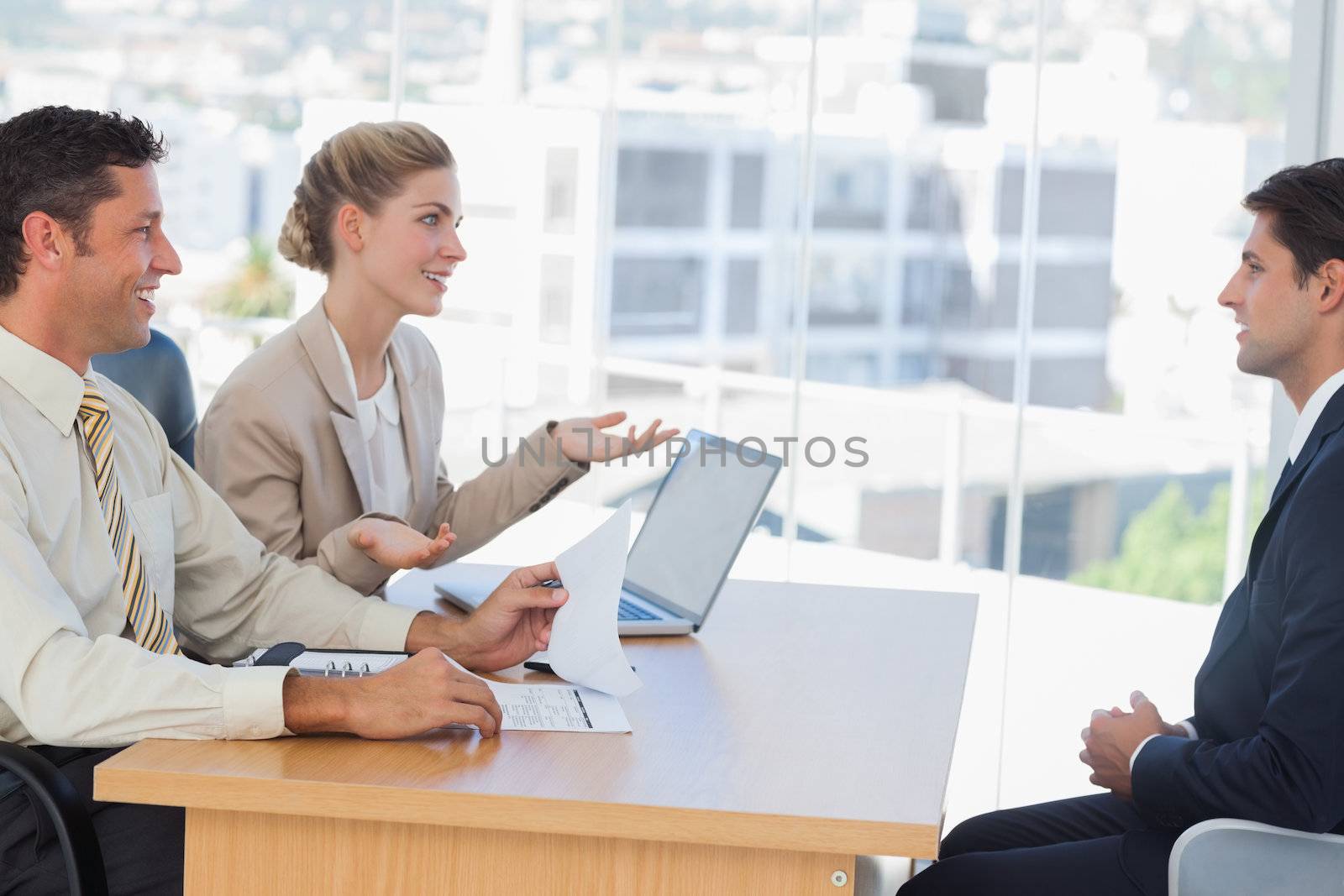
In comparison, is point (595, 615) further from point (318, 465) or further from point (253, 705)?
point (318, 465)

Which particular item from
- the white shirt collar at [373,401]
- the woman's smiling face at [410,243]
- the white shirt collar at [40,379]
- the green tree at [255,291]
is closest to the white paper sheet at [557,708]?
the white shirt collar at [40,379]

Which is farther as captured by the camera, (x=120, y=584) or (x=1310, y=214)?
(x=1310, y=214)

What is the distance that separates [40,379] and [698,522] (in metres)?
0.97

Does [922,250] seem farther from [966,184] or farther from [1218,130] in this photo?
[1218,130]

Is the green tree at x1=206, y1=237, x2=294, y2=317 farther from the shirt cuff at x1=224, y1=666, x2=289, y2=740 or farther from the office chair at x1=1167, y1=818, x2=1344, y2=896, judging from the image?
the office chair at x1=1167, y1=818, x2=1344, y2=896

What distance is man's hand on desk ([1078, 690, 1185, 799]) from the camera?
5.74ft

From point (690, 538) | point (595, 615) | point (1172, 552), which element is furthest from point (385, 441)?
point (1172, 552)

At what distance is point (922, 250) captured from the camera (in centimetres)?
657

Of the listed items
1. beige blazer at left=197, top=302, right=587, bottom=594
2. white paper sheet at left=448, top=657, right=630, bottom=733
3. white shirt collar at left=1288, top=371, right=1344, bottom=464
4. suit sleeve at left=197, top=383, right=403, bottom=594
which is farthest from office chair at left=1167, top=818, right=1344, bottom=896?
suit sleeve at left=197, top=383, right=403, bottom=594

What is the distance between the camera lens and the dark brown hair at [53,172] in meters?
1.69

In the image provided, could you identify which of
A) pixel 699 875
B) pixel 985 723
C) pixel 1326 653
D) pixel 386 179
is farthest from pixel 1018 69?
pixel 699 875

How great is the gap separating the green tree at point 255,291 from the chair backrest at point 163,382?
41.1ft

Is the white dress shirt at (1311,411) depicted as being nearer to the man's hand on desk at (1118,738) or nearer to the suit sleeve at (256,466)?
the man's hand on desk at (1118,738)

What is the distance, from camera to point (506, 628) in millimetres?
1745
